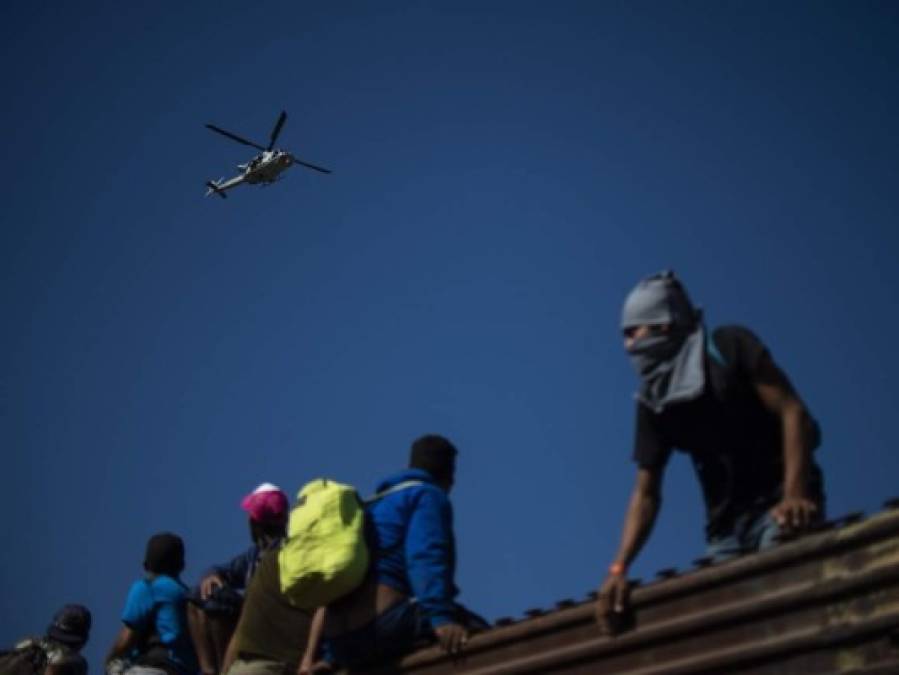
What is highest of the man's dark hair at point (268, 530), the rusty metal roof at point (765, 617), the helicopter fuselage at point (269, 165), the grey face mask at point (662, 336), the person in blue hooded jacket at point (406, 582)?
the helicopter fuselage at point (269, 165)

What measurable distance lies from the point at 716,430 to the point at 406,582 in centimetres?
226

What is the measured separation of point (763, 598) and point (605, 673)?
1012mm

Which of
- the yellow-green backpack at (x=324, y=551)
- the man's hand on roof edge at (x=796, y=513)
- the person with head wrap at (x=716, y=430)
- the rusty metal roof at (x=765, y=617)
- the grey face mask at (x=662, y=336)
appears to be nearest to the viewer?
the rusty metal roof at (x=765, y=617)

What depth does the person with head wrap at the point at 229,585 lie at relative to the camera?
924 cm

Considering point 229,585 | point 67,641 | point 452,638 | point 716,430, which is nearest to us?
point 716,430

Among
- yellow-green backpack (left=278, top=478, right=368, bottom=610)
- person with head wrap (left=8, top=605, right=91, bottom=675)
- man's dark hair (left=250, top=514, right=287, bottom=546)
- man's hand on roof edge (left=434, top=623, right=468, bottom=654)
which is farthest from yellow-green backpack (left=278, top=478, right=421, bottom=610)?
person with head wrap (left=8, top=605, right=91, bottom=675)

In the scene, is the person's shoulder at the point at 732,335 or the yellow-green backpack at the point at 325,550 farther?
the yellow-green backpack at the point at 325,550

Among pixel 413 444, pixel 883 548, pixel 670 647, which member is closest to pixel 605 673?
Answer: pixel 670 647

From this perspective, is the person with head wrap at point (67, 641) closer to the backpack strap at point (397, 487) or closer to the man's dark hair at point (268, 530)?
the man's dark hair at point (268, 530)

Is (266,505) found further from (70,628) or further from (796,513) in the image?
(796,513)

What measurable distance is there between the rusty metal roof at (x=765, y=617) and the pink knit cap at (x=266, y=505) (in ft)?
10.2

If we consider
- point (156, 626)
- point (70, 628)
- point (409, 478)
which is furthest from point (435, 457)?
point (70, 628)

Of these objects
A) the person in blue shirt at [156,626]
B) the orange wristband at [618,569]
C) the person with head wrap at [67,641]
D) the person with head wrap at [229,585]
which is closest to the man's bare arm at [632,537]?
the orange wristband at [618,569]

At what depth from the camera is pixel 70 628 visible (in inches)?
420
